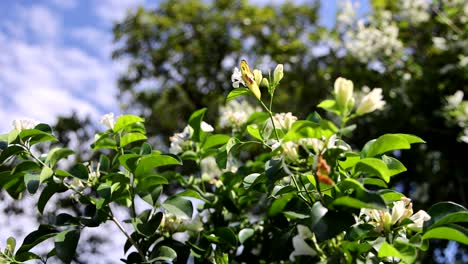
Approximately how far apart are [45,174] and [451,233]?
660mm

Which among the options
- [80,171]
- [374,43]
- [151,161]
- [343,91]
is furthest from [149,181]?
[374,43]

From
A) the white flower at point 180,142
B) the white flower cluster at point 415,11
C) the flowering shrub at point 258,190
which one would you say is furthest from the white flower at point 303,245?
the white flower cluster at point 415,11

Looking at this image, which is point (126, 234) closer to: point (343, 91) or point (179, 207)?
point (179, 207)

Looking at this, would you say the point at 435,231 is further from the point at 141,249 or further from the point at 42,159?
the point at 42,159

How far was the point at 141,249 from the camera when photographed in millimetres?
981

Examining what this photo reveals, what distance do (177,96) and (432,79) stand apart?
4134mm

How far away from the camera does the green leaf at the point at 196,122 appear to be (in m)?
1.12

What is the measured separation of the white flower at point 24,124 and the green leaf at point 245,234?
49 cm

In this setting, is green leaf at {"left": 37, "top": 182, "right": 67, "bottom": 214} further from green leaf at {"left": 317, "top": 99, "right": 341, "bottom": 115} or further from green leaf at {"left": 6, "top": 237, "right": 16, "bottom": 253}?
green leaf at {"left": 317, "top": 99, "right": 341, "bottom": 115}

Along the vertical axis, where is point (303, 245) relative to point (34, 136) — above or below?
below

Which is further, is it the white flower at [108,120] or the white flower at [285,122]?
the white flower at [108,120]

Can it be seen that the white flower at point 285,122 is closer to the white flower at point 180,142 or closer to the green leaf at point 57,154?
the green leaf at point 57,154

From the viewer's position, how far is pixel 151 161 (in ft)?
3.00

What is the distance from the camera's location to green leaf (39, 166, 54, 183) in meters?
0.86
